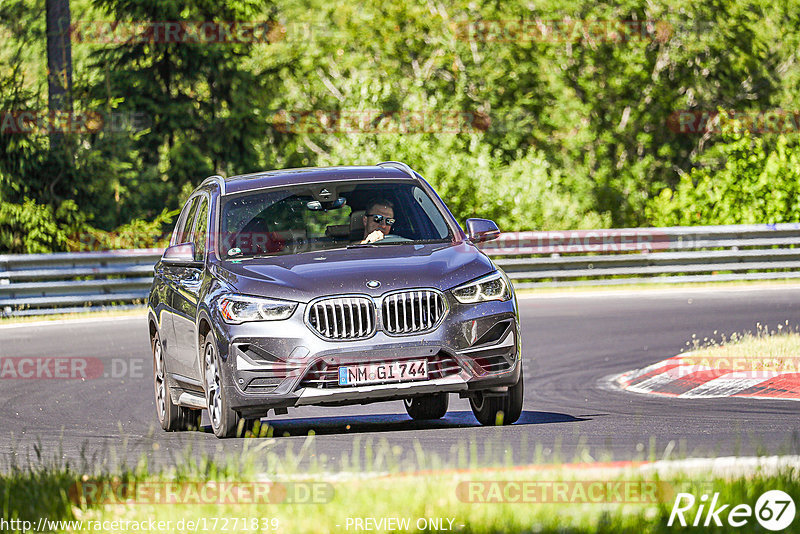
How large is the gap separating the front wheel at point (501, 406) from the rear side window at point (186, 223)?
2949 mm

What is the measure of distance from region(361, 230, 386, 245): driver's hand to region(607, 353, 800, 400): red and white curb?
368 cm

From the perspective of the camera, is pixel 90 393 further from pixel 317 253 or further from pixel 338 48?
pixel 338 48

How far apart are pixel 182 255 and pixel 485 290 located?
2.35 meters

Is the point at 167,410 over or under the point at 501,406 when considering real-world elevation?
under

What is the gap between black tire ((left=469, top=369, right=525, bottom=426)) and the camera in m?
9.56

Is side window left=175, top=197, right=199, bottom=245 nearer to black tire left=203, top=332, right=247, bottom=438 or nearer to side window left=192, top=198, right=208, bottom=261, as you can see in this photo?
side window left=192, top=198, right=208, bottom=261

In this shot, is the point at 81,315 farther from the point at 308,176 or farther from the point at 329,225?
the point at 329,225

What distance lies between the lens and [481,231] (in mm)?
10258

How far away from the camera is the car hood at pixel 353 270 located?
8867 millimetres

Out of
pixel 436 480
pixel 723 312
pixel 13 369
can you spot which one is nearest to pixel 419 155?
pixel 723 312

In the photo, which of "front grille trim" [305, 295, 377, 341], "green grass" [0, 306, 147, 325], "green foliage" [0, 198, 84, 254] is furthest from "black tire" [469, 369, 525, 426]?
"green foliage" [0, 198, 84, 254]

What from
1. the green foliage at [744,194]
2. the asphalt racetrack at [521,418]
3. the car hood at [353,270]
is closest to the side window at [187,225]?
the asphalt racetrack at [521,418]

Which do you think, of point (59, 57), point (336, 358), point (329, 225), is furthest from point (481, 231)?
point (59, 57)

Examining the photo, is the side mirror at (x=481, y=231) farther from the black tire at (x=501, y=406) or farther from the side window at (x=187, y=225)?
the side window at (x=187, y=225)
